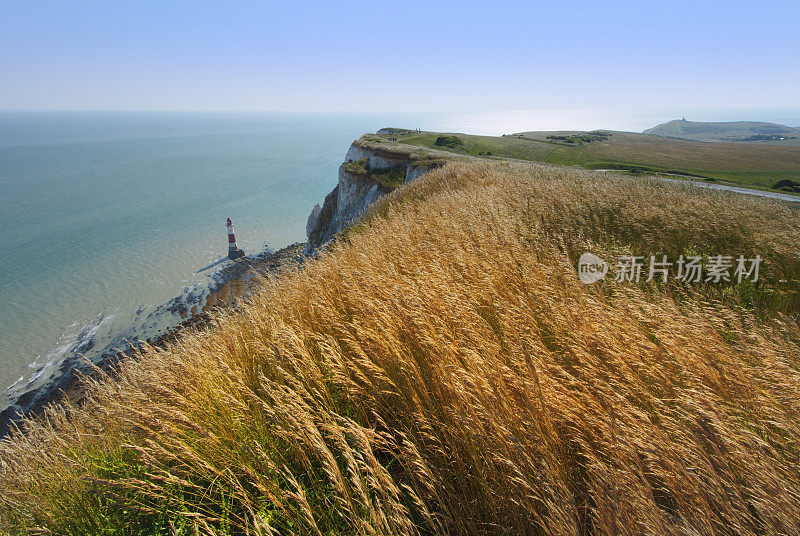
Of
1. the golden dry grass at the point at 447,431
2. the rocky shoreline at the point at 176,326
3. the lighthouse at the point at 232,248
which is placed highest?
the golden dry grass at the point at 447,431

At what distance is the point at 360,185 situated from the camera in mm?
34562

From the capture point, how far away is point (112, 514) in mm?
2744

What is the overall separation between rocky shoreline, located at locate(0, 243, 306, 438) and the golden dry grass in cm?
434

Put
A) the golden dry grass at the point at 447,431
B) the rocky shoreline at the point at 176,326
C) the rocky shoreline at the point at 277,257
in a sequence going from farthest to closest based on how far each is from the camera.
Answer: the rocky shoreline at the point at 277,257
the rocky shoreline at the point at 176,326
the golden dry grass at the point at 447,431

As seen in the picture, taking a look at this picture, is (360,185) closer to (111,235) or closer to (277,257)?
(277,257)

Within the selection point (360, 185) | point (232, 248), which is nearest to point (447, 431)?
point (360, 185)

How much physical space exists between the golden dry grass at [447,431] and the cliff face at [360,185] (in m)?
26.2

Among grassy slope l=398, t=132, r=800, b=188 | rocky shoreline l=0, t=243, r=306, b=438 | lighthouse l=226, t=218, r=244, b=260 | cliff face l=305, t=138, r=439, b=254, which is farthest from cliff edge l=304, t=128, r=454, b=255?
grassy slope l=398, t=132, r=800, b=188

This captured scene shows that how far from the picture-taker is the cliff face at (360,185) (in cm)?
3139

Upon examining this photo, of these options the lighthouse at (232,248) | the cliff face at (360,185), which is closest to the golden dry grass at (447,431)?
the cliff face at (360,185)

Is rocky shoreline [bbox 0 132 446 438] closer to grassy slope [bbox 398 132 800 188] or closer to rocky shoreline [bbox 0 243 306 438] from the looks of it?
rocky shoreline [bbox 0 243 306 438]

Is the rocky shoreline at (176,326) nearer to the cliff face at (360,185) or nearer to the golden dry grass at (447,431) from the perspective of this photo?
the cliff face at (360,185)

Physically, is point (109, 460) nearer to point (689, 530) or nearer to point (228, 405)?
point (228, 405)

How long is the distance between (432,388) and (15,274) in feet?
158
